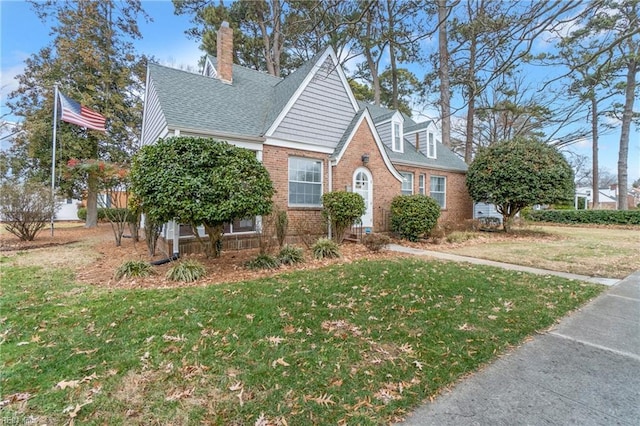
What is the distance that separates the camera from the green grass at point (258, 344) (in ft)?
7.55

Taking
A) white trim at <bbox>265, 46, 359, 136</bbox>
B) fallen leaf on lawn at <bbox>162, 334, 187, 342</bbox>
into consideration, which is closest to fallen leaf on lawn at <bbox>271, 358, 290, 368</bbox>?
fallen leaf on lawn at <bbox>162, 334, 187, 342</bbox>

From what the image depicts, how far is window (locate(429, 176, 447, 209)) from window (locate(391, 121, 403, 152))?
290 cm

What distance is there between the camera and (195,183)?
232 inches

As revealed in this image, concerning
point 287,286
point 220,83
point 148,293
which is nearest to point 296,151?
point 220,83

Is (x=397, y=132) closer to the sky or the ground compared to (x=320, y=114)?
closer to the sky

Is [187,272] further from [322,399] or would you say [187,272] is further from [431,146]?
[431,146]

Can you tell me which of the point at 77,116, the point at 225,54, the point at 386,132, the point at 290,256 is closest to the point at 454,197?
the point at 386,132

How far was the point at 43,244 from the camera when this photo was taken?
990 centimetres

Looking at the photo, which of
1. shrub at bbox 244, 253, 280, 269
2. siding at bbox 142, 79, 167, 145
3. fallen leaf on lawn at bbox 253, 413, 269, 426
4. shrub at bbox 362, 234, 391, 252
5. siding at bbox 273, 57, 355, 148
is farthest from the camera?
siding at bbox 273, 57, 355, 148

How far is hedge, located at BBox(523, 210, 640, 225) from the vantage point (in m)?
18.1

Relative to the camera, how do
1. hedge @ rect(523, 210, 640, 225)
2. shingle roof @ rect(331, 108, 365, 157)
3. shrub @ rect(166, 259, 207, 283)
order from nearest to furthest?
shrub @ rect(166, 259, 207, 283) < shingle roof @ rect(331, 108, 365, 157) < hedge @ rect(523, 210, 640, 225)

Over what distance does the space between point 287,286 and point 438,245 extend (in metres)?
7.10

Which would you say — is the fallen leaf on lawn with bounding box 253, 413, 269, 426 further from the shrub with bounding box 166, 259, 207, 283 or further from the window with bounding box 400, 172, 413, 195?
the window with bounding box 400, 172, 413, 195

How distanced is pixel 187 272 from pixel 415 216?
8.11 m
